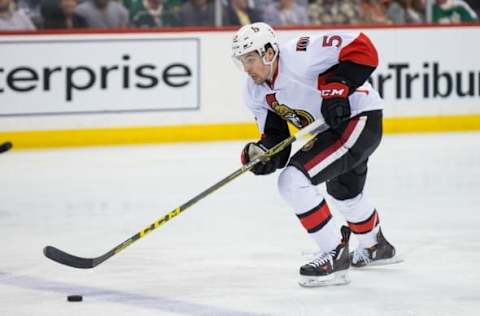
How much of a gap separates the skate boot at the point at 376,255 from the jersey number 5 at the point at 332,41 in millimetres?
879

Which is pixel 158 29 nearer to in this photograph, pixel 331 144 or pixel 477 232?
pixel 477 232

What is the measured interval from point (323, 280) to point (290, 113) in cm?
65

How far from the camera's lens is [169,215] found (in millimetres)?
4848

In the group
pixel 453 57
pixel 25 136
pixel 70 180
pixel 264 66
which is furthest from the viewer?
pixel 453 57

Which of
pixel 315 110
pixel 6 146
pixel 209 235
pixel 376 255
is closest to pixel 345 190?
pixel 376 255

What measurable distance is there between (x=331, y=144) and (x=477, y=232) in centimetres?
138

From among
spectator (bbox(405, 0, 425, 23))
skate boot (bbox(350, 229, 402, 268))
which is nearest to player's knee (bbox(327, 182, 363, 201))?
skate boot (bbox(350, 229, 402, 268))

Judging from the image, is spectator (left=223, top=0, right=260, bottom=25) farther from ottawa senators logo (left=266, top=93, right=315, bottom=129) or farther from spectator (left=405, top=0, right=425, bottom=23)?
ottawa senators logo (left=266, top=93, right=315, bottom=129)

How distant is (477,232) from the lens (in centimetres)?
594

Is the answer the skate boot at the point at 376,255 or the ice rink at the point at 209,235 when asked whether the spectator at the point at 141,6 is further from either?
the skate boot at the point at 376,255

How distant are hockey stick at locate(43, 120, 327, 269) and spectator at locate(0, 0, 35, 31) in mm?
4138

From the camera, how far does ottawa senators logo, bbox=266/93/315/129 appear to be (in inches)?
192

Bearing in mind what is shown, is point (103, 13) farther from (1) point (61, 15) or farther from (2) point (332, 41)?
(2) point (332, 41)

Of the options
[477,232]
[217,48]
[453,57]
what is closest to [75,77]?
[217,48]
